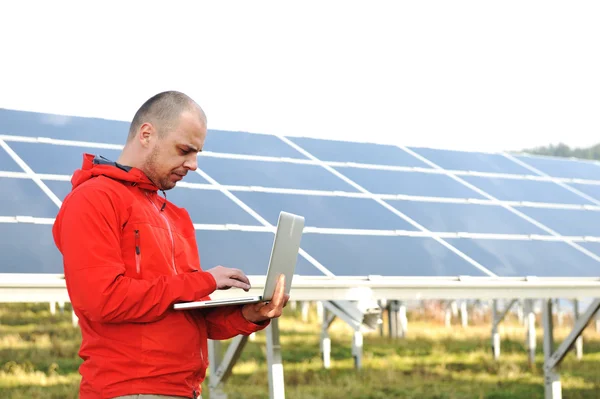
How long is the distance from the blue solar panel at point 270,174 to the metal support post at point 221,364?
1.87 meters

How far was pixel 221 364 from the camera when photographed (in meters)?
9.63

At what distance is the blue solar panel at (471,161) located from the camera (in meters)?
13.5

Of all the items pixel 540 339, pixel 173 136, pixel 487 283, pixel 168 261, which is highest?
pixel 173 136

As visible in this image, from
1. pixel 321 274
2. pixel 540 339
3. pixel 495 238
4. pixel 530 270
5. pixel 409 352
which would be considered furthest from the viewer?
pixel 540 339

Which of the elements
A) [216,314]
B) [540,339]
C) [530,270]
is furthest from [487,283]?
[540,339]

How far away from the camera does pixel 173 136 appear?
3.53 m

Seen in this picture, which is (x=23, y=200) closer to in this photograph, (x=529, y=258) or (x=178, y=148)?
(x=178, y=148)

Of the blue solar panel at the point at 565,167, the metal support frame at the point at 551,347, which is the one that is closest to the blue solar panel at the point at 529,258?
the metal support frame at the point at 551,347

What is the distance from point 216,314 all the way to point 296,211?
19.7ft

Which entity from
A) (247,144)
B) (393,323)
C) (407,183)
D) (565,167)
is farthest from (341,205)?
(393,323)

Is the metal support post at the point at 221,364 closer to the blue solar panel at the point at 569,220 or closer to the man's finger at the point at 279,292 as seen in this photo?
the blue solar panel at the point at 569,220

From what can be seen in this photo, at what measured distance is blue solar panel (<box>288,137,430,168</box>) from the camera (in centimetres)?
1243

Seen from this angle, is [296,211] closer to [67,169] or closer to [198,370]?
[67,169]

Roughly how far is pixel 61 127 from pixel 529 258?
5570 mm
